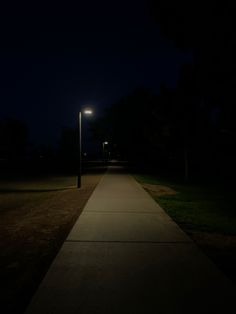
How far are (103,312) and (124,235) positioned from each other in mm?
3471

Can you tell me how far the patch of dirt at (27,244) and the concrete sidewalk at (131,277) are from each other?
32 cm

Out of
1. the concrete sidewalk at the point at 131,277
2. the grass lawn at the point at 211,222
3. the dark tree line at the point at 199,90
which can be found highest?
the dark tree line at the point at 199,90

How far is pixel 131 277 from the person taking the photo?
4734 millimetres

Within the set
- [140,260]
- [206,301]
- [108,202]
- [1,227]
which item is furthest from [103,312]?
[108,202]

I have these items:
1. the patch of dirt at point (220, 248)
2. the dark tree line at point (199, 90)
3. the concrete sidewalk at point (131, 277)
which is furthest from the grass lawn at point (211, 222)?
the dark tree line at point (199, 90)

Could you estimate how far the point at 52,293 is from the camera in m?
4.20

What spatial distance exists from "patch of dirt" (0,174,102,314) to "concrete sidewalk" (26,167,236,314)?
0.32m

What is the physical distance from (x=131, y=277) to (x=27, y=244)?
305 cm

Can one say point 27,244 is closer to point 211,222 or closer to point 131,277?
point 131,277

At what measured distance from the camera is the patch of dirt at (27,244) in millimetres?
4484

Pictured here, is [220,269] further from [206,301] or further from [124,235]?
[124,235]

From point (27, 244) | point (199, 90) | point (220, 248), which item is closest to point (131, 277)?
point (220, 248)

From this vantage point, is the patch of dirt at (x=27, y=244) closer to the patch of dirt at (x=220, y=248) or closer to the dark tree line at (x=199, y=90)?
the patch of dirt at (x=220, y=248)

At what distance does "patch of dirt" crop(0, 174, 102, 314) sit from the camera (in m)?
4.48
